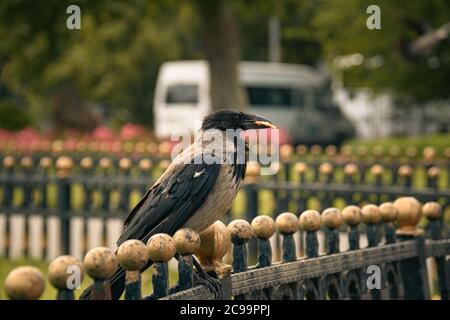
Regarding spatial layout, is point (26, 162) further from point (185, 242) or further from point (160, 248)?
point (160, 248)

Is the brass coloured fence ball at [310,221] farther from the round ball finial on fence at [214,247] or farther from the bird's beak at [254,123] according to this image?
the bird's beak at [254,123]

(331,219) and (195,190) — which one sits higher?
(195,190)

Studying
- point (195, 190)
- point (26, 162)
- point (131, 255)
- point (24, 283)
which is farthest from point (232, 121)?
point (26, 162)

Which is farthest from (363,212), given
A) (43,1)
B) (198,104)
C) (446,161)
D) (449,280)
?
(198,104)

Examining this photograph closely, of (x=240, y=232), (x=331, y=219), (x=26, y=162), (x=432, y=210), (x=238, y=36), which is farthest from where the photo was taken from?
(x=238, y=36)

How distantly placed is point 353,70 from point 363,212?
70.0ft

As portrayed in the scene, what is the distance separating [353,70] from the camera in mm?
25078

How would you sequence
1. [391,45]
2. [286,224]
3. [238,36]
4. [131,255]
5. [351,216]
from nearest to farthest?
[131,255], [286,224], [351,216], [391,45], [238,36]

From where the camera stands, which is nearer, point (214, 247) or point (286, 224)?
point (214, 247)

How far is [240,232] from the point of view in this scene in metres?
3.39

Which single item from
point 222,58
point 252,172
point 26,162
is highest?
point 222,58

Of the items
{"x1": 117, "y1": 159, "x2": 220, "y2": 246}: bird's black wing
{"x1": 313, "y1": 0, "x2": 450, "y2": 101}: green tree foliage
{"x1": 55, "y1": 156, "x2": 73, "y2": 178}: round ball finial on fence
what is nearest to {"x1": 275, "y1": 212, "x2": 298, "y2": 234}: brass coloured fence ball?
{"x1": 117, "y1": 159, "x2": 220, "y2": 246}: bird's black wing

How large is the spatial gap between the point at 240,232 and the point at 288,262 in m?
0.34

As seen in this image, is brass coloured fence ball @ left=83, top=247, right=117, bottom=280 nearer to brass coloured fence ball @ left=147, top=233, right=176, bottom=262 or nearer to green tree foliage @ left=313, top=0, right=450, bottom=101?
brass coloured fence ball @ left=147, top=233, right=176, bottom=262
